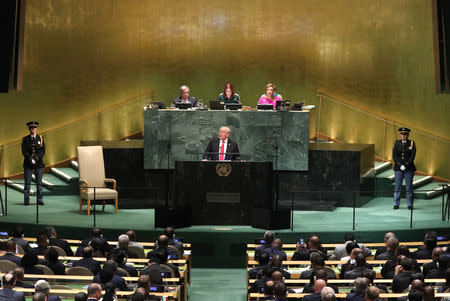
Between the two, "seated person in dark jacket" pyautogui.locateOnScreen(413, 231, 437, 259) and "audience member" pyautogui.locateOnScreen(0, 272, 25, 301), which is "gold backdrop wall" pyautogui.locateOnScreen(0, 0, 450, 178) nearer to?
"seated person in dark jacket" pyautogui.locateOnScreen(413, 231, 437, 259)

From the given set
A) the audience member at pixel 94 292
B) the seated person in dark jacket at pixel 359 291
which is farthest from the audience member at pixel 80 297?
the seated person in dark jacket at pixel 359 291

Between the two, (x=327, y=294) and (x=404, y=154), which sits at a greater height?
(x=404, y=154)

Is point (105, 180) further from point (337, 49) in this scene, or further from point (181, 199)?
point (337, 49)

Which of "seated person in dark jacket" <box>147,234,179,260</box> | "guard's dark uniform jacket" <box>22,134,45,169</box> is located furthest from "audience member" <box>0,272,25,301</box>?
"guard's dark uniform jacket" <box>22,134,45,169</box>

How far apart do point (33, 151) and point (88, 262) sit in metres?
5.65

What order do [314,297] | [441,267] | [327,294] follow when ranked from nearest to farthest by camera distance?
[327,294] → [314,297] → [441,267]

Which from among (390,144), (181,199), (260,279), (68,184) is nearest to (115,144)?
(68,184)

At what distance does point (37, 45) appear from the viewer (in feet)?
58.1

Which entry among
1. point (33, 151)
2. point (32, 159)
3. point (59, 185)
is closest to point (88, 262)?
point (32, 159)

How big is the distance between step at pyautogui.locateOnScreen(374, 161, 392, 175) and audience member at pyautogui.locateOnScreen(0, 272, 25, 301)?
1005 cm

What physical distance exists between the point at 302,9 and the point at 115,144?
529 cm

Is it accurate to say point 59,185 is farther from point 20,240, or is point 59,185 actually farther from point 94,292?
point 94,292

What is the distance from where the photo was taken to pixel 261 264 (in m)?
10.4

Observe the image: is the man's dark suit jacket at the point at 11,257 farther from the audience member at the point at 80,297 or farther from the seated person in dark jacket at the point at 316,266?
the seated person in dark jacket at the point at 316,266
